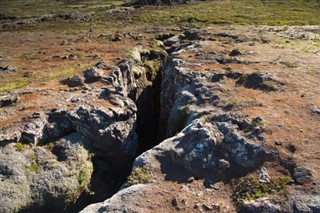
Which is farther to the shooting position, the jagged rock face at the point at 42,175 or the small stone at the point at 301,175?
the jagged rock face at the point at 42,175

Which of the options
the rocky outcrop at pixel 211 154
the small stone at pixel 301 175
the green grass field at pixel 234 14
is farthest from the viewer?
the green grass field at pixel 234 14

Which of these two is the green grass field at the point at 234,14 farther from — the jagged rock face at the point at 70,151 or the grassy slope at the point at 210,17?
the jagged rock face at the point at 70,151

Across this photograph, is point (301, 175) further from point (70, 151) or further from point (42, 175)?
point (42, 175)

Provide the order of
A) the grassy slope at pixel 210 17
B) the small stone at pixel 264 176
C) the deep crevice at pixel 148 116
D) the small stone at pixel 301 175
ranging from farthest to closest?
the grassy slope at pixel 210 17 → the deep crevice at pixel 148 116 → the small stone at pixel 264 176 → the small stone at pixel 301 175

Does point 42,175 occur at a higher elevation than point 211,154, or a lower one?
lower

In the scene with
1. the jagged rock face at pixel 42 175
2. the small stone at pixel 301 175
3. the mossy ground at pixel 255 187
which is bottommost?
the jagged rock face at pixel 42 175

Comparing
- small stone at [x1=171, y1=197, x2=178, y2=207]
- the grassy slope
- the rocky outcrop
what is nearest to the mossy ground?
the rocky outcrop

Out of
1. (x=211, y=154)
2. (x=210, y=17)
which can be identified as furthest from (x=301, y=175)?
(x=210, y=17)

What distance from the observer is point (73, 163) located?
2550 cm

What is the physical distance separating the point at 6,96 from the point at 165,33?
38.1 m

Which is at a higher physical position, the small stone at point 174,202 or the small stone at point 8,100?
the small stone at point 8,100

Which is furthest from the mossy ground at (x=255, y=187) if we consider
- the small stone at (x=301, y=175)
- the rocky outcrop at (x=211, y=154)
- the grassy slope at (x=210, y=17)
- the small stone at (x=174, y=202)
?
the grassy slope at (x=210, y=17)

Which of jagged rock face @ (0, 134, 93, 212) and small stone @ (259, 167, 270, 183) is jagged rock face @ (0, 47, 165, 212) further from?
small stone @ (259, 167, 270, 183)

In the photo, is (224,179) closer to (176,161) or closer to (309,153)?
(176,161)
